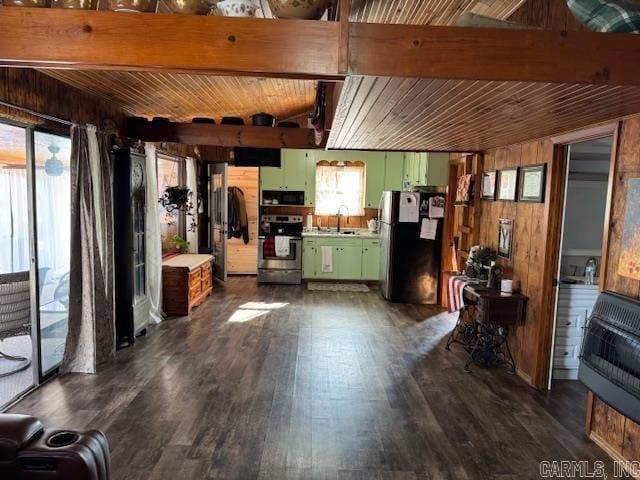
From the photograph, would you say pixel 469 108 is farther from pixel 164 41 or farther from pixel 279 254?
pixel 279 254

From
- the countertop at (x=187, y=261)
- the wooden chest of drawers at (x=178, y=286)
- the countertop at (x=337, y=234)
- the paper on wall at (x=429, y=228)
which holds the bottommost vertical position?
the wooden chest of drawers at (x=178, y=286)

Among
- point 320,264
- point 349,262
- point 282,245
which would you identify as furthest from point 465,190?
point 282,245

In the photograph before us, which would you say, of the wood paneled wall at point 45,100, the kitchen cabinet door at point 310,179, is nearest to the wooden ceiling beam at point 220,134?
the wood paneled wall at point 45,100

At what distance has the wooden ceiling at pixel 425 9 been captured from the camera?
8.33 feet

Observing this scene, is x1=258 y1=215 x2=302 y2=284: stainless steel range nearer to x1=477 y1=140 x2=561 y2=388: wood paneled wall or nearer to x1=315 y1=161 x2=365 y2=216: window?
x1=315 y1=161 x2=365 y2=216: window

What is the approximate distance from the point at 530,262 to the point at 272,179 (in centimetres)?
485

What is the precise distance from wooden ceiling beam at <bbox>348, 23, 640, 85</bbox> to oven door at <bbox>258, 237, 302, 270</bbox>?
5572mm

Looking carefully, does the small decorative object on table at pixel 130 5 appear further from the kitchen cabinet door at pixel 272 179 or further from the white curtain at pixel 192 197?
the kitchen cabinet door at pixel 272 179

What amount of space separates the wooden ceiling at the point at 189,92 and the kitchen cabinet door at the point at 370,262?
2.57 m

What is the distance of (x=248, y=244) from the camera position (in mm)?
8156

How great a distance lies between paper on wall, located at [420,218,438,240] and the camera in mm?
6324

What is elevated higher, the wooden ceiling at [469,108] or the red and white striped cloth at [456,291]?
the wooden ceiling at [469,108]

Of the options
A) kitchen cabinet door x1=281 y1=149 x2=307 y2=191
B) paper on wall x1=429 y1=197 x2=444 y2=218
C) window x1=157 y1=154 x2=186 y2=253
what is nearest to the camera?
window x1=157 y1=154 x2=186 y2=253

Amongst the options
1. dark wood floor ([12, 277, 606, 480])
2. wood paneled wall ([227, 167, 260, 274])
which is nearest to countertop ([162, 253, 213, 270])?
dark wood floor ([12, 277, 606, 480])
